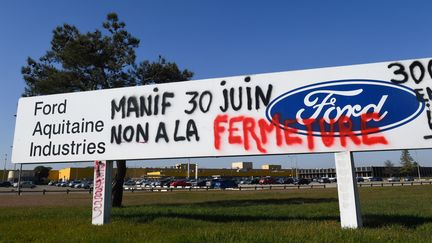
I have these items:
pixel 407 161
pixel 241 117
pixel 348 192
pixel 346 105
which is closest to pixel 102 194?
pixel 241 117

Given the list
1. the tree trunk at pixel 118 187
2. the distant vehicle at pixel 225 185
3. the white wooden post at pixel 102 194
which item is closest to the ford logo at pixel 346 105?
the white wooden post at pixel 102 194

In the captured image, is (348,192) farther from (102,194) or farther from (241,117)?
(102,194)

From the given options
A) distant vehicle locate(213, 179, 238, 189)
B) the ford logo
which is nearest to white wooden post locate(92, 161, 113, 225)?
the ford logo

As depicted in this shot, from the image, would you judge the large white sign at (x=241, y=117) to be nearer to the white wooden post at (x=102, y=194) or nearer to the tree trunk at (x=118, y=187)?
the white wooden post at (x=102, y=194)

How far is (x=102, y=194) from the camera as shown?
10734 millimetres

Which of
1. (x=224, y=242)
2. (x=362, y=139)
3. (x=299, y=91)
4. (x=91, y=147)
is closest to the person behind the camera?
(x=224, y=242)

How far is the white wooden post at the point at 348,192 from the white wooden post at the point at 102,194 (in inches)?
247

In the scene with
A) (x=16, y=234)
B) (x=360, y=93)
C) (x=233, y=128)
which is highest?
(x=360, y=93)

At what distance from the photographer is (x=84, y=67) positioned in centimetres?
2548

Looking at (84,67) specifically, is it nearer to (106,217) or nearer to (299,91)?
(106,217)

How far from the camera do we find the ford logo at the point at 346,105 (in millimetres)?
8562

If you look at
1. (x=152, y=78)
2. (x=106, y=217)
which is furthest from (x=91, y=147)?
(x=152, y=78)

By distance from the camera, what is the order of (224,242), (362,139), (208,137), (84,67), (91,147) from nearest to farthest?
(224,242)
(362,139)
(208,137)
(91,147)
(84,67)

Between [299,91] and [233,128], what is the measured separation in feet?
6.22
